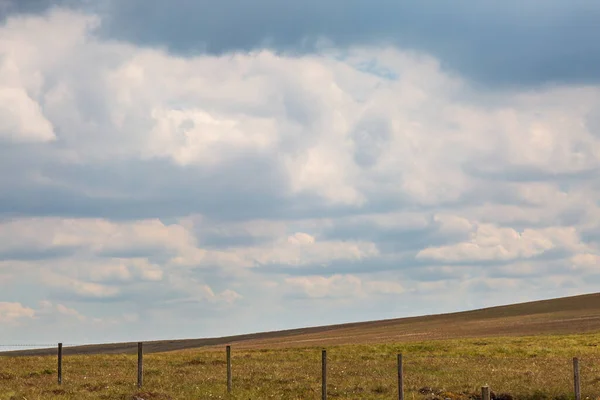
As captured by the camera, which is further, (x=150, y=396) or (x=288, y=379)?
(x=288, y=379)

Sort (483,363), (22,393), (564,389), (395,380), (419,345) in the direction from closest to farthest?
1. (22,393)
2. (564,389)
3. (395,380)
4. (483,363)
5. (419,345)

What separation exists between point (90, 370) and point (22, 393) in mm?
13248

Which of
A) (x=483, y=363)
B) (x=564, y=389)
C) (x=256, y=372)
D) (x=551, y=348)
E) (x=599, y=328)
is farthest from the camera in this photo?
(x=599, y=328)

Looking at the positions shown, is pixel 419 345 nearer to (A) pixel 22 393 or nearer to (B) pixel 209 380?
(B) pixel 209 380

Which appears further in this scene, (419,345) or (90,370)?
(419,345)

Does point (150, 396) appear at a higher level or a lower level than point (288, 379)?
lower

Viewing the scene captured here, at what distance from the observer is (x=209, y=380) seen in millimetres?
40875

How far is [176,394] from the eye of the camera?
34625 mm

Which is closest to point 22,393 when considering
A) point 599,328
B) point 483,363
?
point 483,363

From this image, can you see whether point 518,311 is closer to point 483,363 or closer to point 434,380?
point 483,363

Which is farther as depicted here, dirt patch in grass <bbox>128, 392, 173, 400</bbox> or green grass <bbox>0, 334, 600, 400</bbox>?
green grass <bbox>0, 334, 600, 400</bbox>

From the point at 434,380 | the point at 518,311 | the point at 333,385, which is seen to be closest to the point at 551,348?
the point at 434,380

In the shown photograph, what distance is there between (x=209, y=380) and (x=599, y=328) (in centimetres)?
9061

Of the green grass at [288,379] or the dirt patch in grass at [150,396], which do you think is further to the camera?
the green grass at [288,379]
